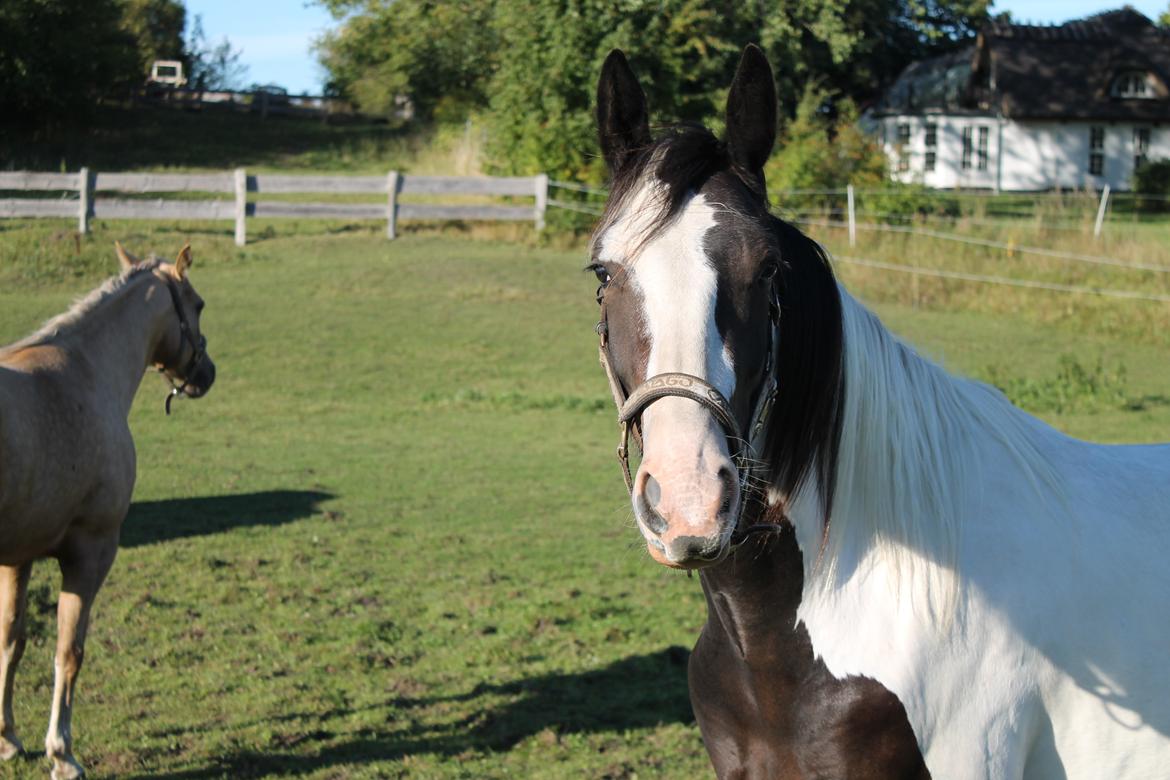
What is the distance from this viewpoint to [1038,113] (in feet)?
119

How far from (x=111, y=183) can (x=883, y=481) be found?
18.3 metres

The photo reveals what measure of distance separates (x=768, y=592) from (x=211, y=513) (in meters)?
6.48

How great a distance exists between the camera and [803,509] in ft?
7.38

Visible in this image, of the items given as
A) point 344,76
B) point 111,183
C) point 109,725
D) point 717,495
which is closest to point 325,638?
point 109,725

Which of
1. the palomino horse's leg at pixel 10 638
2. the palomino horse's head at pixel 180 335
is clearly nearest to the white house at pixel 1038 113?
the palomino horse's head at pixel 180 335

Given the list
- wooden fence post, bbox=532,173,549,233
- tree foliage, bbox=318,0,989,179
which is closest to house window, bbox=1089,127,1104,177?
tree foliage, bbox=318,0,989,179

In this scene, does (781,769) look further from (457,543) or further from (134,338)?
(457,543)

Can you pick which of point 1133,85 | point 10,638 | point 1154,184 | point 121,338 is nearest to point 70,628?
point 10,638

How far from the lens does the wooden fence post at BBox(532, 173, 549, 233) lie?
776 inches

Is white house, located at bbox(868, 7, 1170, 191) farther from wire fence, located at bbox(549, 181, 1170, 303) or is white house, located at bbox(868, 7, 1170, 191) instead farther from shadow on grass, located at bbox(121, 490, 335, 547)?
shadow on grass, located at bbox(121, 490, 335, 547)

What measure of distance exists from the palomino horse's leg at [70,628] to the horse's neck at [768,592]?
10.3 ft

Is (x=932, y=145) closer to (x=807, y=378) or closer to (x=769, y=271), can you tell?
(x=807, y=378)

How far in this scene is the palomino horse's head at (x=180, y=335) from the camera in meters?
5.73

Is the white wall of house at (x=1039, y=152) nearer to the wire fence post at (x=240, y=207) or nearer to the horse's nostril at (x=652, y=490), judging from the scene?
the wire fence post at (x=240, y=207)
